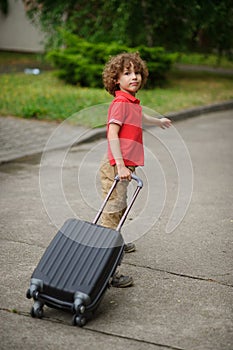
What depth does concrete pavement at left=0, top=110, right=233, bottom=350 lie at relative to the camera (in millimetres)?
3596

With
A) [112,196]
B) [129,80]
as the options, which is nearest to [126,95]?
[129,80]

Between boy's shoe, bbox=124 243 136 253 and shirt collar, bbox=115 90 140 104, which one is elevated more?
shirt collar, bbox=115 90 140 104

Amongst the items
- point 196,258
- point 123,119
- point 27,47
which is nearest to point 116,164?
point 123,119

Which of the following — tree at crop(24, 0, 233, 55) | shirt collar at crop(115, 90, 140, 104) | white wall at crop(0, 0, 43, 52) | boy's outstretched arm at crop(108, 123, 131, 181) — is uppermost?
shirt collar at crop(115, 90, 140, 104)

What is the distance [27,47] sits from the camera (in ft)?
89.2

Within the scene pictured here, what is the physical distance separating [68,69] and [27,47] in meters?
12.7

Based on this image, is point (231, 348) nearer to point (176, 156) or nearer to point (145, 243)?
point (145, 243)

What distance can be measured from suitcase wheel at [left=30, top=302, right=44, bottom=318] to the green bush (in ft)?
36.2

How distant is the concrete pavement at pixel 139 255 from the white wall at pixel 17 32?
18.6 metres

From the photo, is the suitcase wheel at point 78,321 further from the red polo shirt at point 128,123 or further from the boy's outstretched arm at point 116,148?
the red polo shirt at point 128,123

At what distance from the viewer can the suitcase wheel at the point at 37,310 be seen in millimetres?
3740

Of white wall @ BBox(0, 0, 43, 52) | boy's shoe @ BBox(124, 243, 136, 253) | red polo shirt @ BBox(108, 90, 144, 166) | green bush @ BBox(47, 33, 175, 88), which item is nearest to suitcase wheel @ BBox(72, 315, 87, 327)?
red polo shirt @ BBox(108, 90, 144, 166)

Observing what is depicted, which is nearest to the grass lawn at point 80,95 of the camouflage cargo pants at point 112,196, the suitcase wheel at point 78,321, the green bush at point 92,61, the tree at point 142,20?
the green bush at point 92,61

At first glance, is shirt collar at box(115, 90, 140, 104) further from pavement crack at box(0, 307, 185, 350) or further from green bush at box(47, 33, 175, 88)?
green bush at box(47, 33, 175, 88)
